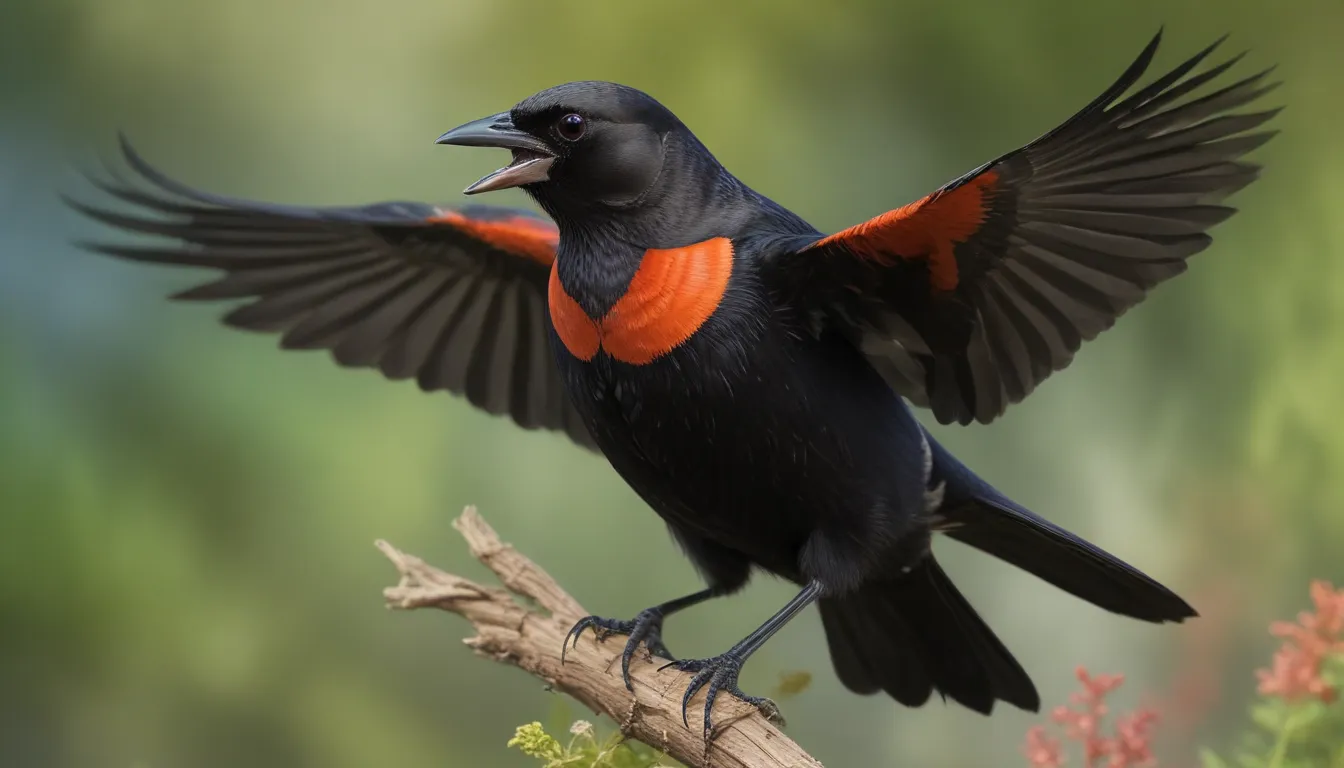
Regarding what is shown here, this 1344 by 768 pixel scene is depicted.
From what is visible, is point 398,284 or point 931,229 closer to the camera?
point 931,229

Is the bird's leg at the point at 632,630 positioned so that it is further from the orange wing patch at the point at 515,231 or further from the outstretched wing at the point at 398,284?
the orange wing patch at the point at 515,231

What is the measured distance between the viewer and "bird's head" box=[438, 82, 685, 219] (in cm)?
195

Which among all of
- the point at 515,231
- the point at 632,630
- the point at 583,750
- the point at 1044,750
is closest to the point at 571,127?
the point at 515,231

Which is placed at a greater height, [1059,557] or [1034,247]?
[1034,247]

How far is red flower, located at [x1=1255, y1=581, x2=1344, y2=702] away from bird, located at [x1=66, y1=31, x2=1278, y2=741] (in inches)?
7.3

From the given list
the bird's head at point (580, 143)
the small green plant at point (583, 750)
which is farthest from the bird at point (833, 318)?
the small green plant at point (583, 750)

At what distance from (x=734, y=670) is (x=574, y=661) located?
33 centimetres

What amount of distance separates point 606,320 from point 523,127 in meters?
0.33

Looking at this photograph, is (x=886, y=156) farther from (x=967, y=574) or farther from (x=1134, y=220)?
(x=1134, y=220)

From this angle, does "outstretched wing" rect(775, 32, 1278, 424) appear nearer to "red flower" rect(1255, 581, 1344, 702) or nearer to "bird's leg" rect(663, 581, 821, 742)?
"bird's leg" rect(663, 581, 821, 742)

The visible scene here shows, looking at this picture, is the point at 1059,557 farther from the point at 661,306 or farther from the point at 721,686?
the point at 661,306

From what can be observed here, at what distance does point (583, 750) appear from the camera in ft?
6.56

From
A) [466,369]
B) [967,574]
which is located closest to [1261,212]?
[967,574]

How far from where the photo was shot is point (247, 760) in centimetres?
353
